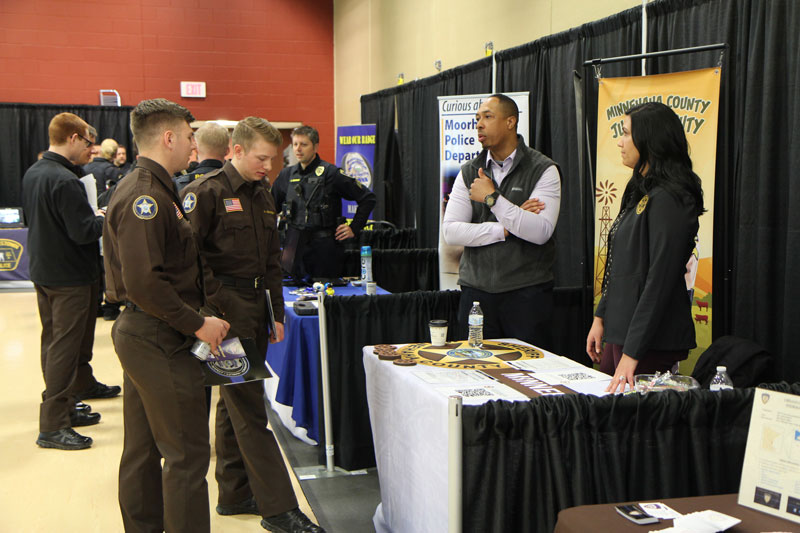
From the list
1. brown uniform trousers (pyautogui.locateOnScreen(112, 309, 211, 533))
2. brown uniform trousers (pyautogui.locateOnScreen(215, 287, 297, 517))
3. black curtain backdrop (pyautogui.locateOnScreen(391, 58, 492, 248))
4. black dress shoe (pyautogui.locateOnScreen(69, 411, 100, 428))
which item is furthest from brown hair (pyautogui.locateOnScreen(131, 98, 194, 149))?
black curtain backdrop (pyautogui.locateOnScreen(391, 58, 492, 248))

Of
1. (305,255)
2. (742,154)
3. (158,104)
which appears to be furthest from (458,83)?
(158,104)

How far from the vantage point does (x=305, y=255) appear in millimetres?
4781

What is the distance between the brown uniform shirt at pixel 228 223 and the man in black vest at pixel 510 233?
89 cm

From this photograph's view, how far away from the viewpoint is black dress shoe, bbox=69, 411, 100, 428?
408 centimetres

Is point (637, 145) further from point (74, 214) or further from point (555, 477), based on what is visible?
point (74, 214)

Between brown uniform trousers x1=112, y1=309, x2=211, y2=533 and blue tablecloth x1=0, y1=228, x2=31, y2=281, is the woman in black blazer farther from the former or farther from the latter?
blue tablecloth x1=0, y1=228, x2=31, y2=281

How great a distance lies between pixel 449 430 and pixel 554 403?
10.9 inches

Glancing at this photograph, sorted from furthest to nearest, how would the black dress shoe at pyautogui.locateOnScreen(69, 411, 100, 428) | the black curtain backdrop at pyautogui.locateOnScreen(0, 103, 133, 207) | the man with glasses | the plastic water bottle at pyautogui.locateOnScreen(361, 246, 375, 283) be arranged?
1. the black curtain backdrop at pyautogui.locateOnScreen(0, 103, 133, 207)
2. the plastic water bottle at pyautogui.locateOnScreen(361, 246, 375, 283)
3. the black dress shoe at pyautogui.locateOnScreen(69, 411, 100, 428)
4. the man with glasses

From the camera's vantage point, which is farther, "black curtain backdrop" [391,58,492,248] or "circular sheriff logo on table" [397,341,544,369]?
"black curtain backdrop" [391,58,492,248]

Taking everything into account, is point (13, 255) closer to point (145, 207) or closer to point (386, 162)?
point (386, 162)

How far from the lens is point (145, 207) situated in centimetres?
206

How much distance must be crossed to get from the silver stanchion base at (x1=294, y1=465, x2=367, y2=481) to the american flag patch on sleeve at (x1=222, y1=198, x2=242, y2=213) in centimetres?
135

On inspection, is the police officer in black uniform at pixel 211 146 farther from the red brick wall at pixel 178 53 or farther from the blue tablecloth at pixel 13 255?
the red brick wall at pixel 178 53

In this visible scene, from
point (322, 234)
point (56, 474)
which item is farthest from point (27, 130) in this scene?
point (56, 474)
